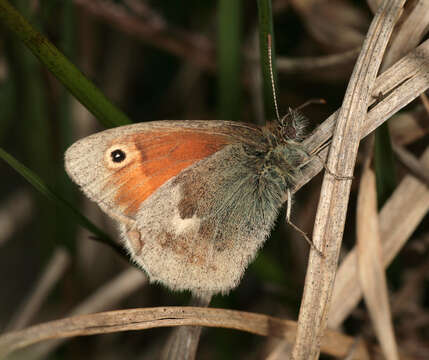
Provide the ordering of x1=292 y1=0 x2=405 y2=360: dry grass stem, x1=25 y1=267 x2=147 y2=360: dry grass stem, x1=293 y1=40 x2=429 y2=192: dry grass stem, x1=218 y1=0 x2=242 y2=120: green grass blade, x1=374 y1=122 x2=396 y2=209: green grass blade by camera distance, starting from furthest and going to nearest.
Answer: x1=25 y1=267 x2=147 y2=360: dry grass stem → x1=218 y1=0 x2=242 y2=120: green grass blade → x1=374 y1=122 x2=396 y2=209: green grass blade → x1=293 y1=40 x2=429 y2=192: dry grass stem → x1=292 y1=0 x2=405 y2=360: dry grass stem

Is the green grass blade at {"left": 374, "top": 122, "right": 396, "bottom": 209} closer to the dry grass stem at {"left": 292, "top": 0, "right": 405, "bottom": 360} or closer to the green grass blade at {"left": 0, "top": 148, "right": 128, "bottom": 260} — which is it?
the dry grass stem at {"left": 292, "top": 0, "right": 405, "bottom": 360}

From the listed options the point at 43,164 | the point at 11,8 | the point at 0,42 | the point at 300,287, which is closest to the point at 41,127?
the point at 43,164

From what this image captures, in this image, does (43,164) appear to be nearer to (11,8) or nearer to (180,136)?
(180,136)

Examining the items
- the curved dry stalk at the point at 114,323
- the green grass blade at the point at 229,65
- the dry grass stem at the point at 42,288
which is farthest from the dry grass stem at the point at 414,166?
the dry grass stem at the point at 42,288

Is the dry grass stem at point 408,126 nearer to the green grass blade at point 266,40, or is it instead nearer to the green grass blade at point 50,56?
the green grass blade at point 266,40

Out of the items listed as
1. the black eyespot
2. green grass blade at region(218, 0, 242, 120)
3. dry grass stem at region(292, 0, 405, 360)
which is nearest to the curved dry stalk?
dry grass stem at region(292, 0, 405, 360)

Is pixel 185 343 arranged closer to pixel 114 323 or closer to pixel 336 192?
pixel 114 323

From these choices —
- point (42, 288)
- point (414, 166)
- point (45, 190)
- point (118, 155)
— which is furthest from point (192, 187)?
point (42, 288)
